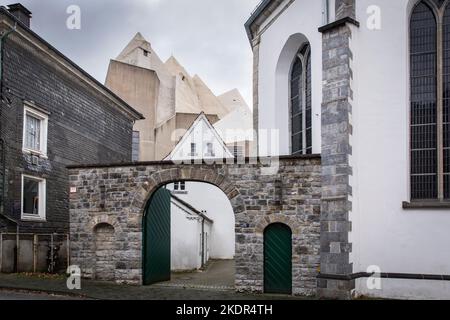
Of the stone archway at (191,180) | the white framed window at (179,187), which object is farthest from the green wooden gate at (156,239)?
the white framed window at (179,187)

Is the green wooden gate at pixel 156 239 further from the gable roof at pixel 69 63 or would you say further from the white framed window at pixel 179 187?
the white framed window at pixel 179 187

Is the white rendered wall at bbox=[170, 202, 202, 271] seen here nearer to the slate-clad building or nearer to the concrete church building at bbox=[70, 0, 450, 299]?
the slate-clad building

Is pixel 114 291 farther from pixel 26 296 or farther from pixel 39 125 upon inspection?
pixel 39 125

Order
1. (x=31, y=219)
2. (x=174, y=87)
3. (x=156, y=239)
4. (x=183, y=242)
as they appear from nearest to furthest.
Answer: (x=156, y=239)
(x=31, y=219)
(x=183, y=242)
(x=174, y=87)

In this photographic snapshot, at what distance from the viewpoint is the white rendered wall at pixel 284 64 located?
15.1m

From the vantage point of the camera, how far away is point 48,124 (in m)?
20.5

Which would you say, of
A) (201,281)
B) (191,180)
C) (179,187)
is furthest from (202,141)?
(191,180)

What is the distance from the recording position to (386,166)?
13.4 meters

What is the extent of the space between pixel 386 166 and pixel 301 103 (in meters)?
4.15

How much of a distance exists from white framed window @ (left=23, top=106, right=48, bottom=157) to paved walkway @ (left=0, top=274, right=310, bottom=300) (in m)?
5.32

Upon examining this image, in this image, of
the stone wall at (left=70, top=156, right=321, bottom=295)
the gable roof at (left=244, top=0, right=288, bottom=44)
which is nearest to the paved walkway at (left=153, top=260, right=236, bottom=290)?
the stone wall at (left=70, top=156, right=321, bottom=295)

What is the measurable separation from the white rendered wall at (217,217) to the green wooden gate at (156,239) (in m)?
15.1
